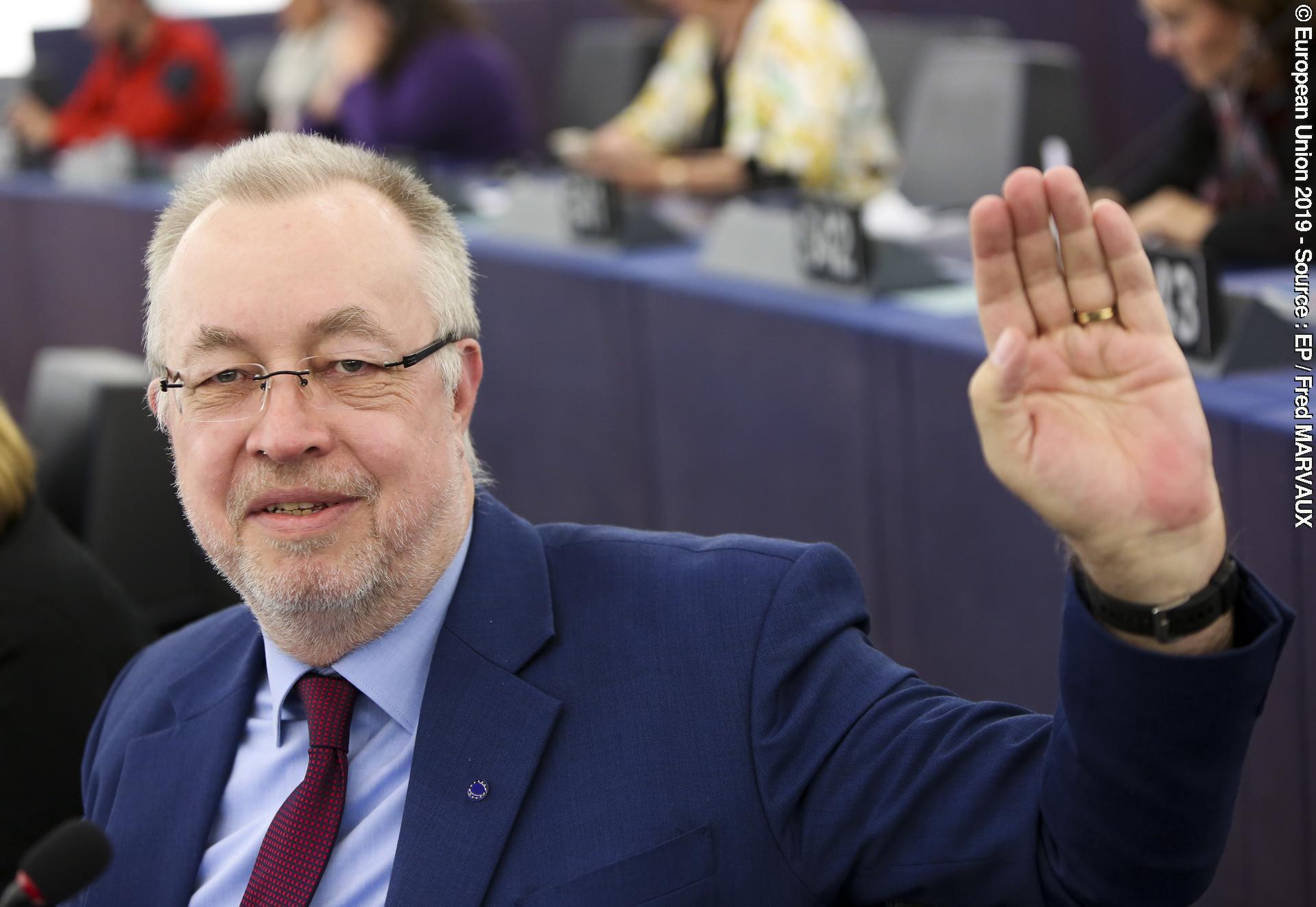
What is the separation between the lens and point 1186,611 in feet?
2.79

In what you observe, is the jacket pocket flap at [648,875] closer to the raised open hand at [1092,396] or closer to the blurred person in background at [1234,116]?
the raised open hand at [1092,396]

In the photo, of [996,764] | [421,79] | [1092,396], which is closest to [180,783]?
[996,764]

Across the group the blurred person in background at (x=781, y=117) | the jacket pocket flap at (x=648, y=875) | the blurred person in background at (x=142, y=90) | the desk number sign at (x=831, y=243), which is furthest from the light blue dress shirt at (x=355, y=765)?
the blurred person in background at (x=142, y=90)

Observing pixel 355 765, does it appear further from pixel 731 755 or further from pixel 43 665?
pixel 43 665

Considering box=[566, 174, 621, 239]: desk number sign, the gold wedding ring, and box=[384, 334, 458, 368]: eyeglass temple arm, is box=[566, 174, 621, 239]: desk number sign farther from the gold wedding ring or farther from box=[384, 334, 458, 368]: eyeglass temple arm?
the gold wedding ring

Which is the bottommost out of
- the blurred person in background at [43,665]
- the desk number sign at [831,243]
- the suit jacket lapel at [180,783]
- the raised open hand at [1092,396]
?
the blurred person in background at [43,665]

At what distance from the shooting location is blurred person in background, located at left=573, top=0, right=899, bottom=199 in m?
3.61

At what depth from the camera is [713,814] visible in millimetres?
1034

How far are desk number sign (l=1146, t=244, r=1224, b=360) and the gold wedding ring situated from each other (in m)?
Result: 0.84

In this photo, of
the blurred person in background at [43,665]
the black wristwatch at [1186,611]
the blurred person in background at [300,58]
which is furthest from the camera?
the blurred person in background at [300,58]

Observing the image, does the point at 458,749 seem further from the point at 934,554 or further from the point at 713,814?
the point at 934,554

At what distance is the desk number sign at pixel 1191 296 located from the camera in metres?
1.74

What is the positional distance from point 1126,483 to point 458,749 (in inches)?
19.9

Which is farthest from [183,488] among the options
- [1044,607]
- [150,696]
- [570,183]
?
[570,183]
